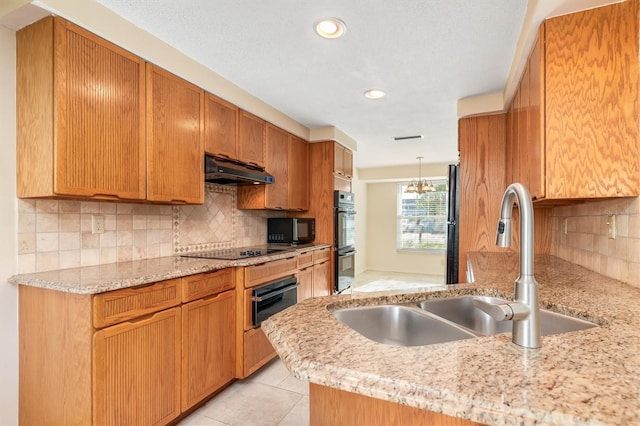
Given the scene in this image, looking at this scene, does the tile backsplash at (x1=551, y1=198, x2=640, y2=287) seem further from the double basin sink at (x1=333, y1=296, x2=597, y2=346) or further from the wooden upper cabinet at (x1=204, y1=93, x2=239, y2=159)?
the wooden upper cabinet at (x1=204, y1=93, x2=239, y2=159)

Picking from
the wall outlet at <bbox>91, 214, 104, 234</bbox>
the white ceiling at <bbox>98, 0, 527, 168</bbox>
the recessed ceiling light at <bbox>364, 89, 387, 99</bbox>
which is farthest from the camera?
the recessed ceiling light at <bbox>364, 89, 387, 99</bbox>

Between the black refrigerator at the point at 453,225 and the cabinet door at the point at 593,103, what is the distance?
5.45 feet

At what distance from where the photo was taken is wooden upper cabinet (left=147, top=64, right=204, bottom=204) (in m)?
2.11

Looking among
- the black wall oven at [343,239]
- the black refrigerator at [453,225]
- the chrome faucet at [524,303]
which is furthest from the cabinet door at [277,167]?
the chrome faucet at [524,303]

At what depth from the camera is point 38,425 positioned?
1.67 metres

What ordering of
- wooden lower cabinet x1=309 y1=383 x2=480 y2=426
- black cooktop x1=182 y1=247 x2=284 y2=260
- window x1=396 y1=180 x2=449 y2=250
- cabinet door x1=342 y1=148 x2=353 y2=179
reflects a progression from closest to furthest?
wooden lower cabinet x1=309 y1=383 x2=480 y2=426 < black cooktop x1=182 y1=247 x2=284 y2=260 < cabinet door x1=342 y1=148 x2=353 y2=179 < window x1=396 y1=180 x2=449 y2=250

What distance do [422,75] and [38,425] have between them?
3178 millimetres

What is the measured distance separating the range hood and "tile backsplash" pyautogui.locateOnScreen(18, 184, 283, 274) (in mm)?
338

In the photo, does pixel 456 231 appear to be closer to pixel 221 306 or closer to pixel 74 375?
pixel 221 306

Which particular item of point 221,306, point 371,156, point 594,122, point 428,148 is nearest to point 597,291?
point 594,122

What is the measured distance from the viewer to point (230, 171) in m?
2.61

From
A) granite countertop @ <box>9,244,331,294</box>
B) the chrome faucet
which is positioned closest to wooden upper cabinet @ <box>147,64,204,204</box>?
granite countertop @ <box>9,244,331,294</box>

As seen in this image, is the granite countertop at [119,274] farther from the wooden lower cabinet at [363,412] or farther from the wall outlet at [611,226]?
the wall outlet at [611,226]

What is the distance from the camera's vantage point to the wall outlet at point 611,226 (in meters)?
1.57
